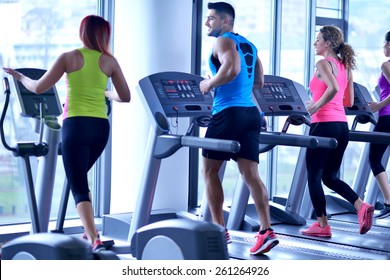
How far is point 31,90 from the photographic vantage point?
4.15 metres

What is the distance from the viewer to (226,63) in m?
4.34

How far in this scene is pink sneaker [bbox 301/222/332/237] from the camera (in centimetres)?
548

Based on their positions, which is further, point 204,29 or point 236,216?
point 204,29

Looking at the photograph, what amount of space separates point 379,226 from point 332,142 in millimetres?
1833

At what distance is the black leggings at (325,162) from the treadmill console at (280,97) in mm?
407

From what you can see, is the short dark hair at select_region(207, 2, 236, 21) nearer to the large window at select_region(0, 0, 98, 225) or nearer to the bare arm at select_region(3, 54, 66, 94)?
the bare arm at select_region(3, 54, 66, 94)

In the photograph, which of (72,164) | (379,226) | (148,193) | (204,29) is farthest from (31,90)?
(379,226)

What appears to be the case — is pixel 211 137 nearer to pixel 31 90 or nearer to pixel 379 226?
pixel 31 90

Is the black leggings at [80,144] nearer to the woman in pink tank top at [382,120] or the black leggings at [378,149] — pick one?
the woman in pink tank top at [382,120]

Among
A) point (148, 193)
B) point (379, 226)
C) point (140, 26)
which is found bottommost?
point (379, 226)

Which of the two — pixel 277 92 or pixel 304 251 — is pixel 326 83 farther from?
pixel 304 251

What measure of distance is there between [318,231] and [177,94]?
60.3 inches

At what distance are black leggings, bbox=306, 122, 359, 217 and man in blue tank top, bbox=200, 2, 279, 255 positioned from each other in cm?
70

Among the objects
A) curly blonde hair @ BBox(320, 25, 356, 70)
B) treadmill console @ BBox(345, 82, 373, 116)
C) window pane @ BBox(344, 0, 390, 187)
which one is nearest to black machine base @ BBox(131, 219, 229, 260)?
curly blonde hair @ BBox(320, 25, 356, 70)
